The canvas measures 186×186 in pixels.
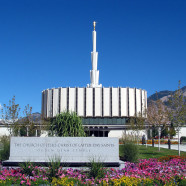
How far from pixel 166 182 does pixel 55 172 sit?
14.5 ft

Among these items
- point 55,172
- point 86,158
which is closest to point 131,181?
point 55,172

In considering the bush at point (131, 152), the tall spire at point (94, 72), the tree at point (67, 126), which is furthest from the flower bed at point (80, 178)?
the tall spire at point (94, 72)

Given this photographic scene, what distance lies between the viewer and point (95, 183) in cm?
1021

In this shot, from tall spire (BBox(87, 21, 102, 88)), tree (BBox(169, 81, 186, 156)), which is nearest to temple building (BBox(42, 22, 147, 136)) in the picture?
tall spire (BBox(87, 21, 102, 88))

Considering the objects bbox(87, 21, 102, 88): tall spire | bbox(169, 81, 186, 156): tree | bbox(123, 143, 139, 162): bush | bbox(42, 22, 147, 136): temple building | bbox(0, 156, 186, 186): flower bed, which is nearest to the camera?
→ bbox(0, 156, 186, 186): flower bed

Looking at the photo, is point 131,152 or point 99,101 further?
point 99,101

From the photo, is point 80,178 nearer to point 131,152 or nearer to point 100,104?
point 131,152

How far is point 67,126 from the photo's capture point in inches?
711

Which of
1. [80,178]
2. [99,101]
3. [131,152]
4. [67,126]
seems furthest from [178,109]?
[99,101]

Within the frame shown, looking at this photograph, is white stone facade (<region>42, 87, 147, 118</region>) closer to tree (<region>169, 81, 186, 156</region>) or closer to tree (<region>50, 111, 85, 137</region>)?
tree (<region>169, 81, 186, 156</region>)

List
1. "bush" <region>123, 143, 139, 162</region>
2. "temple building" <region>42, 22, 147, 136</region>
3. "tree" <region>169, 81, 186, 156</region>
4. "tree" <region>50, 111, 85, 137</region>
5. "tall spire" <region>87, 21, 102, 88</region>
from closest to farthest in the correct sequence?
"bush" <region>123, 143, 139, 162</region>, "tree" <region>50, 111, 85, 137</region>, "tree" <region>169, 81, 186, 156</region>, "temple building" <region>42, 22, 147, 136</region>, "tall spire" <region>87, 21, 102, 88</region>

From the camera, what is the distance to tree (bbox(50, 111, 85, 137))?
1794 cm

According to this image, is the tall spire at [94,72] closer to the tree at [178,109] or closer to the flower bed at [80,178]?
the tree at [178,109]

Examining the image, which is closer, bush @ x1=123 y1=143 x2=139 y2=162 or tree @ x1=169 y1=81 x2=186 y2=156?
bush @ x1=123 y1=143 x2=139 y2=162
